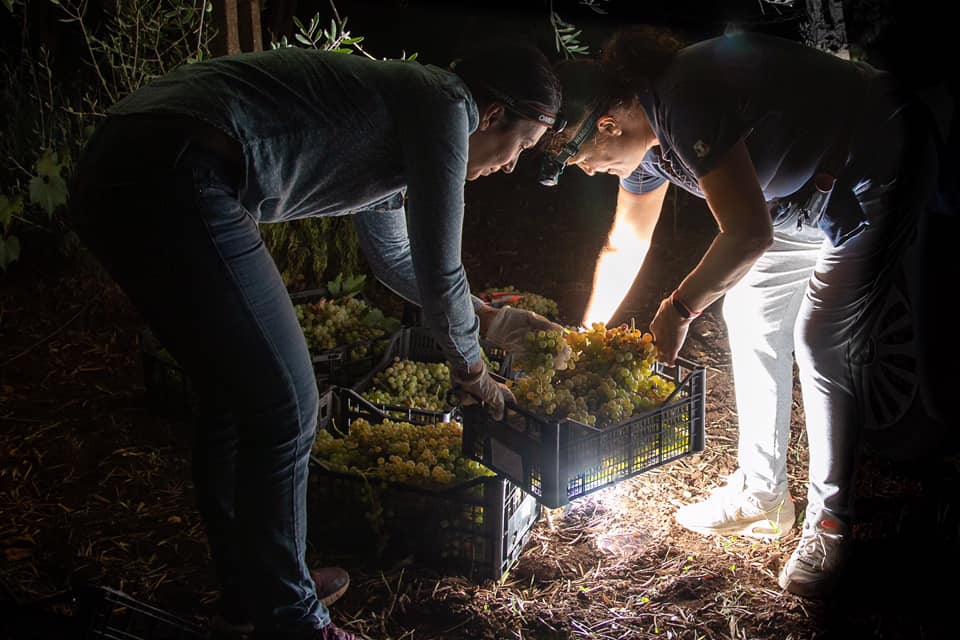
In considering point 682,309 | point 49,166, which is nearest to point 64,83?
point 49,166

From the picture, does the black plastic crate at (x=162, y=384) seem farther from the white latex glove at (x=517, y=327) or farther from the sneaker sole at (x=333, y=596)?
the white latex glove at (x=517, y=327)

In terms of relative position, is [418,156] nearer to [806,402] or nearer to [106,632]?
[106,632]

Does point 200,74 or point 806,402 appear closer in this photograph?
point 200,74

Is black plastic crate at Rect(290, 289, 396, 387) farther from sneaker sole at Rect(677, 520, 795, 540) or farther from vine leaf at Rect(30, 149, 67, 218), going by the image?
vine leaf at Rect(30, 149, 67, 218)

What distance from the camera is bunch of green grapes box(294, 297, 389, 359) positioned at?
11.1ft

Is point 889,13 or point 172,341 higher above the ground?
point 889,13

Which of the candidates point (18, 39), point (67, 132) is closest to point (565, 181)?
point (67, 132)

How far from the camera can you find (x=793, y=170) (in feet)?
6.93

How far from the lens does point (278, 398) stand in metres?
1.70

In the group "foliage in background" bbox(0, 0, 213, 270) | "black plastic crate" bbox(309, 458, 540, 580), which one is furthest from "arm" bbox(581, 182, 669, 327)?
"foliage in background" bbox(0, 0, 213, 270)

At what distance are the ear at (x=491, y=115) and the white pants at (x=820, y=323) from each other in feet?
3.11

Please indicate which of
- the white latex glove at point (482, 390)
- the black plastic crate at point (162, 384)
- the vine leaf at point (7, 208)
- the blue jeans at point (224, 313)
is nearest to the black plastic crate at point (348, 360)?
the black plastic crate at point (162, 384)

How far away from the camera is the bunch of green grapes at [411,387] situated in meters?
3.09

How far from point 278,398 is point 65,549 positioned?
1398mm
